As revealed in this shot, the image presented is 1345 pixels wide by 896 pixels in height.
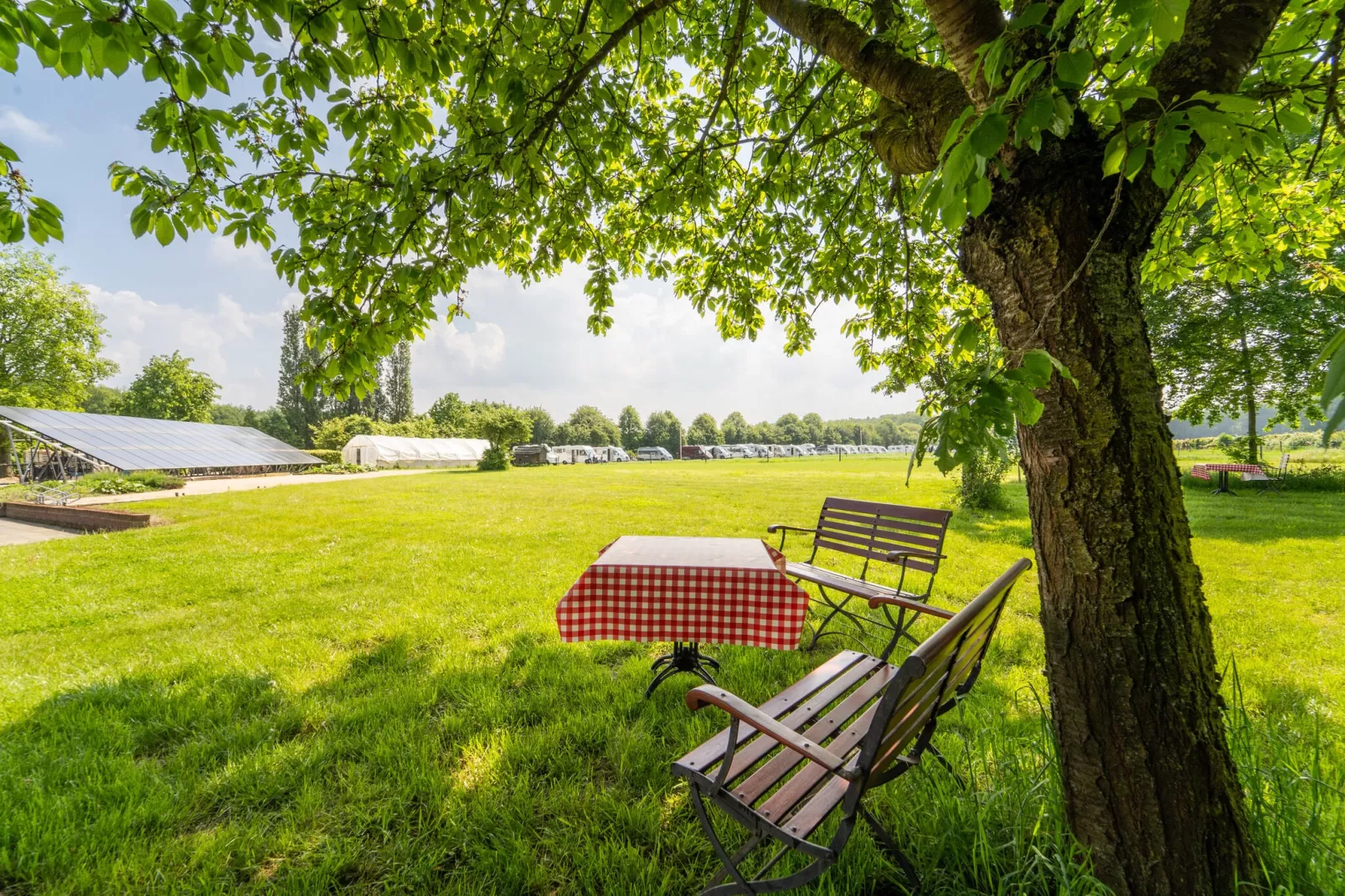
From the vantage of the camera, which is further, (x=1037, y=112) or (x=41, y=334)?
(x=41, y=334)

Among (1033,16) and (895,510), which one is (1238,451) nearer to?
(895,510)

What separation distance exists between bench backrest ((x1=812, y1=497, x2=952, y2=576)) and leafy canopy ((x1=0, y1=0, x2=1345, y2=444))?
1.45 m

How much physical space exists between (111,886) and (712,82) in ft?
23.3

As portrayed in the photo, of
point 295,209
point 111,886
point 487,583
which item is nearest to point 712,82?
point 295,209

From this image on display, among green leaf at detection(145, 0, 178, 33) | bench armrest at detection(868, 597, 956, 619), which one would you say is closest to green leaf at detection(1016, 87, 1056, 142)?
bench armrest at detection(868, 597, 956, 619)

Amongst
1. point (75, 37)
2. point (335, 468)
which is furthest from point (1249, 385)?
point (335, 468)

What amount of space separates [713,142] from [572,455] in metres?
48.6

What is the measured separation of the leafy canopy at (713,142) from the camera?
1.81 meters

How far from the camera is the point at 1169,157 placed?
174 centimetres

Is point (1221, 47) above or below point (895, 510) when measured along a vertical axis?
above

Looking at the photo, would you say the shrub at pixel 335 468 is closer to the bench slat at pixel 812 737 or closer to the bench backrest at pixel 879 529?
the bench backrest at pixel 879 529

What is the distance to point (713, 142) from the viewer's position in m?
5.50

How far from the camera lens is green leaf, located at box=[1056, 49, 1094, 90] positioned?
5.24 ft

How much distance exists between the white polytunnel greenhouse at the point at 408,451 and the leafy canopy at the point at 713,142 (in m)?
39.6
